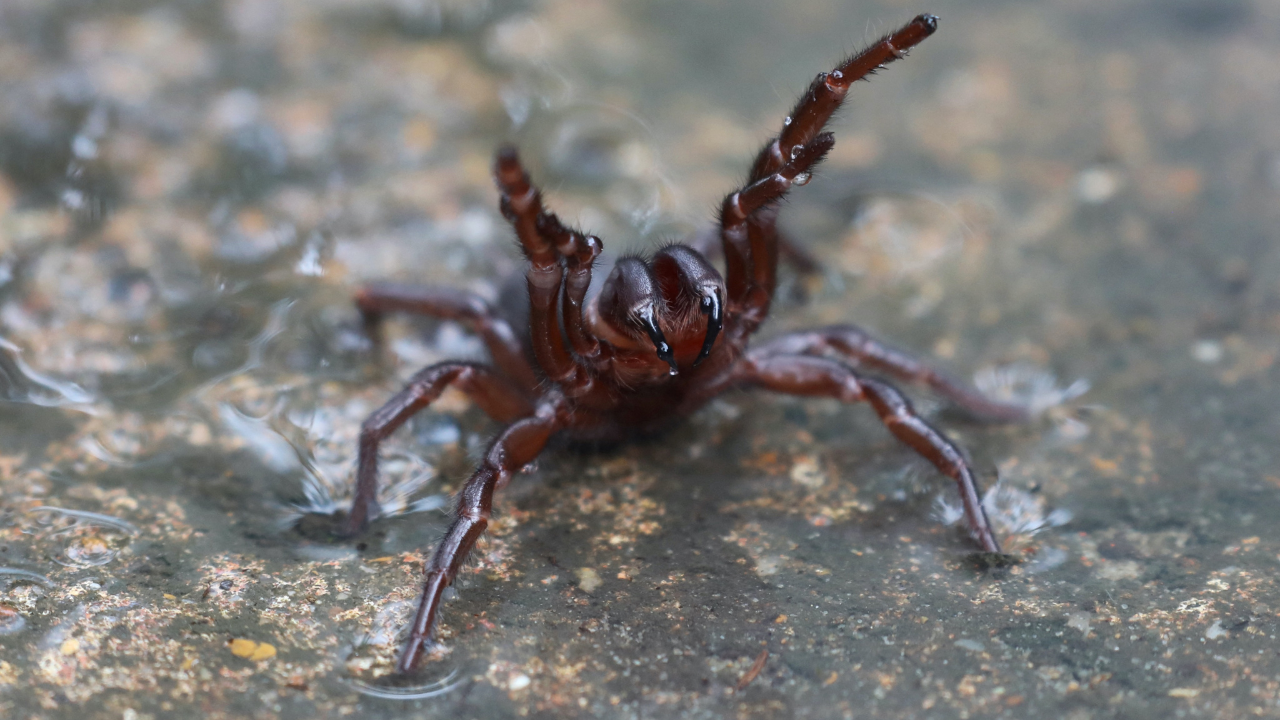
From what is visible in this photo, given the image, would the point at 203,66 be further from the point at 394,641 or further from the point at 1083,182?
the point at 1083,182

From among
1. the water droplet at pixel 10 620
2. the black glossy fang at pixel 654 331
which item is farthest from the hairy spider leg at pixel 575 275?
the water droplet at pixel 10 620

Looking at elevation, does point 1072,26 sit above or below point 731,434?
above

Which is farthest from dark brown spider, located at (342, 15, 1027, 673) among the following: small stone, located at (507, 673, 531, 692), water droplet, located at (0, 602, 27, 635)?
water droplet, located at (0, 602, 27, 635)

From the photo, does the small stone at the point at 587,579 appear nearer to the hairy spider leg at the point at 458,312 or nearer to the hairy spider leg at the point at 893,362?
the hairy spider leg at the point at 458,312

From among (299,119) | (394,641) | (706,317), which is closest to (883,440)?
(706,317)

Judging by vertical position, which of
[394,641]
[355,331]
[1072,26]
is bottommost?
[394,641]

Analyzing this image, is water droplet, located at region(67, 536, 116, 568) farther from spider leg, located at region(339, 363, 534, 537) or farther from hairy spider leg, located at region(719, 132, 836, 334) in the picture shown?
hairy spider leg, located at region(719, 132, 836, 334)
